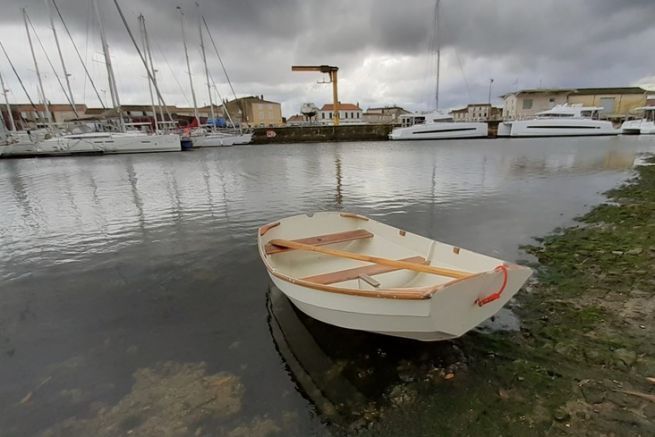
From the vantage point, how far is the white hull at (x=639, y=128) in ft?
178

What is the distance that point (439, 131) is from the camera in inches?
2293

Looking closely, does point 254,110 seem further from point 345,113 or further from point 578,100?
point 578,100

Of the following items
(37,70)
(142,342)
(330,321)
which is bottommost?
(142,342)

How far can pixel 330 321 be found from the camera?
449 centimetres

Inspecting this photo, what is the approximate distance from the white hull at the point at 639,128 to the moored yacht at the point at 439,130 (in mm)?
23770

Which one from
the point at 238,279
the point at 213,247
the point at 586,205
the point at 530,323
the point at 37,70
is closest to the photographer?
the point at 530,323

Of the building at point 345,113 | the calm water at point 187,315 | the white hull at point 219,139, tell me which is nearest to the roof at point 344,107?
the building at point 345,113

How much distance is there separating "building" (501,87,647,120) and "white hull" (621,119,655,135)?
54.6ft

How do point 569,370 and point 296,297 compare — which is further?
point 296,297

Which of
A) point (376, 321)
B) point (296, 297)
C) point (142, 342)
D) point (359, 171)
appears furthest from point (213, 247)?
point (359, 171)

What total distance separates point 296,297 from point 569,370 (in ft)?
11.5

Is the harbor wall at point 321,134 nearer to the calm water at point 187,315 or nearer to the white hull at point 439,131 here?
the white hull at point 439,131

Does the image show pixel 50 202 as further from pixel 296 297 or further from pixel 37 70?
pixel 37 70

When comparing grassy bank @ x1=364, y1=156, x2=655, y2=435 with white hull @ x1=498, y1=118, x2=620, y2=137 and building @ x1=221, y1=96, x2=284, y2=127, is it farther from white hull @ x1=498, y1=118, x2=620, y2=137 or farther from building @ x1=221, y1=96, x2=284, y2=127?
building @ x1=221, y1=96, x2=284, y2=127
